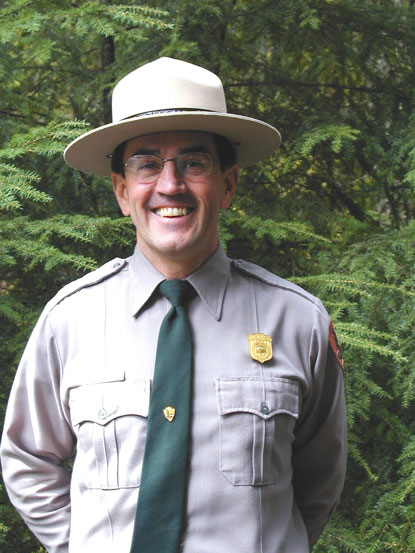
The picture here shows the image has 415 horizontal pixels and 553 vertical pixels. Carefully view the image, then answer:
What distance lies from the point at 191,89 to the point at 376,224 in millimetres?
2359

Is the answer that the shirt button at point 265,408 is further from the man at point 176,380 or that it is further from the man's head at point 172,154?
the man's head at point 172,154

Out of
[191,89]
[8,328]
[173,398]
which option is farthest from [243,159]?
[8,328]

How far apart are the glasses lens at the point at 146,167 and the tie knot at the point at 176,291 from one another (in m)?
Result: 0.29

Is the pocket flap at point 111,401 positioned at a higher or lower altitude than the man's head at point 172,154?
lower

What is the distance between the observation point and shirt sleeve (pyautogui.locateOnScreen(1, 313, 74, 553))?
2.07 meters

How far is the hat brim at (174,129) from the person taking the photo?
6.45 feet

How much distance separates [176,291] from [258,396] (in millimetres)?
361

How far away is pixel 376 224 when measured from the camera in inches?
165

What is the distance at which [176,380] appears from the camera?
6.18 ft

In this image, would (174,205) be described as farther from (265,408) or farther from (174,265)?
(265,408)

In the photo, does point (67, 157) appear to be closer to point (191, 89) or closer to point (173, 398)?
point (191, 89)

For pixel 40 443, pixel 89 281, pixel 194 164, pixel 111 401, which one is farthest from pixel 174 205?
pixel 40 443

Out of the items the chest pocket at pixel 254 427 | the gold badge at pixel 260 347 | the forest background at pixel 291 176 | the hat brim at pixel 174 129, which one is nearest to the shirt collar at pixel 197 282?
the gold badge at pixel 260 347

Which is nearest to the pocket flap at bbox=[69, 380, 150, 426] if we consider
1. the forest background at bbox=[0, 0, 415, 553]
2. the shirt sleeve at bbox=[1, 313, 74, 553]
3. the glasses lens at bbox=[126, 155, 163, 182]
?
the shirt sleeve at bbox=[1, 313, 74, 553]
